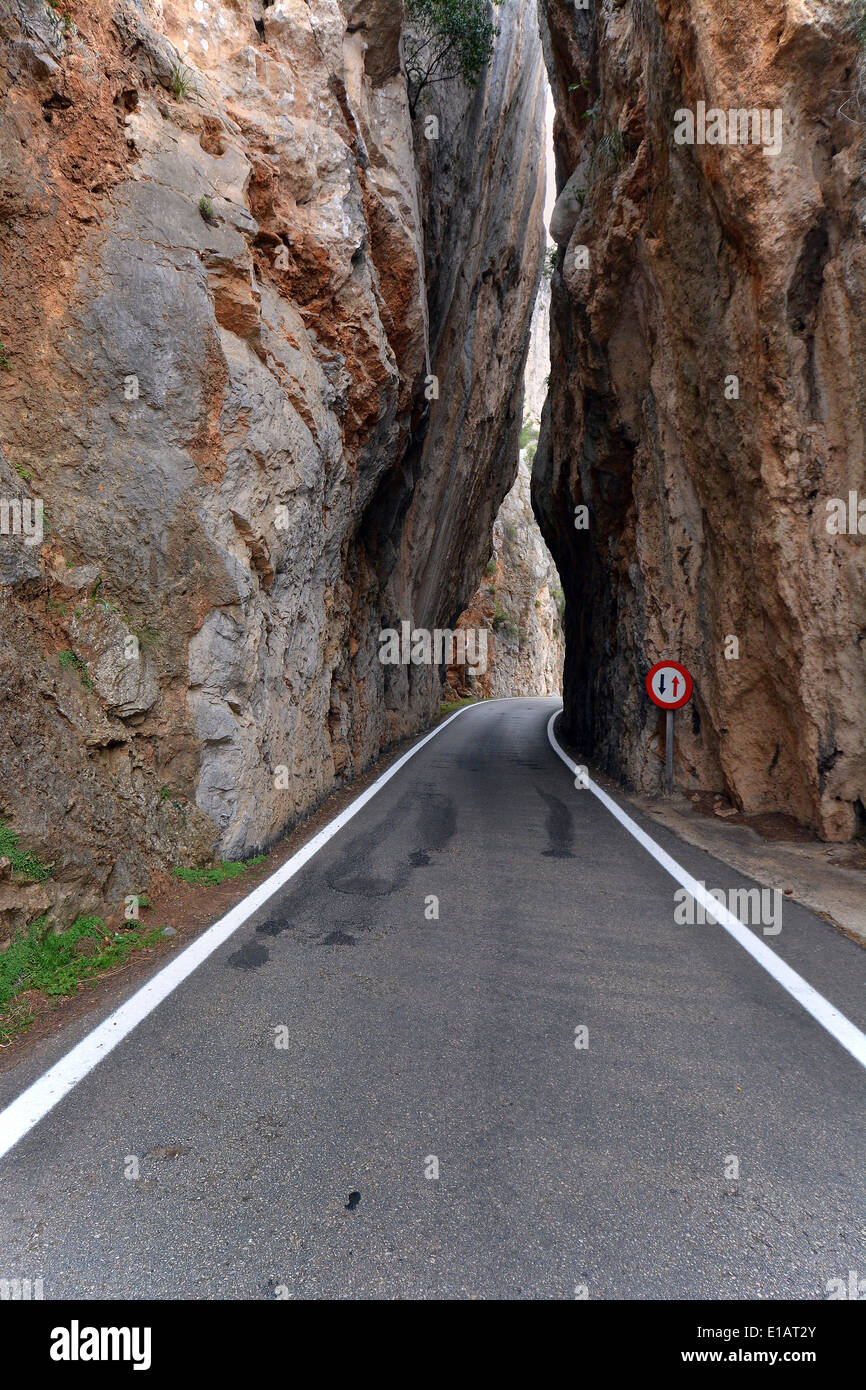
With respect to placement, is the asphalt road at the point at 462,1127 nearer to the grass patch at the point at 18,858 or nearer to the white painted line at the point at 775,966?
the white painted line at the point at 775,966

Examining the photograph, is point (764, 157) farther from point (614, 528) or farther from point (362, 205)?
point (614, 528)

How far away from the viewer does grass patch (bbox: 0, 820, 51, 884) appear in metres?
4.26

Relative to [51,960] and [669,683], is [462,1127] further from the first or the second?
[669,683]

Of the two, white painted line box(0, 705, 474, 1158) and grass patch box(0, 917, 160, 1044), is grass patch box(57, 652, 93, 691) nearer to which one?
grass patch box(0, 917, 160, 1044)

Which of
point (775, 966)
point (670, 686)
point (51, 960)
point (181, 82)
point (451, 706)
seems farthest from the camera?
point (451, 706)

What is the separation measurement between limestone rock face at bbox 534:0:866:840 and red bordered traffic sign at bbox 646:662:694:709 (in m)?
0.33

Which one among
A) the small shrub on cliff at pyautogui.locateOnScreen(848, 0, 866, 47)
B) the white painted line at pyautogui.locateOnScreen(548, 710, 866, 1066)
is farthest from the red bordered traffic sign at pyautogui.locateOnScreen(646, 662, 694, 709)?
the small shrub on cliff at pyautogui.locateOnScreen(848, 0, 866, 47)

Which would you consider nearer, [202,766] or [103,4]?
[202,766]

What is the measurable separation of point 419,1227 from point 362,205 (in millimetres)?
12935

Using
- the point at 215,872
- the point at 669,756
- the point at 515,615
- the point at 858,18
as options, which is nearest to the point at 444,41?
the point at 858,18

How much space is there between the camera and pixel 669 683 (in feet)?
34.2

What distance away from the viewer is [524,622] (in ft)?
160

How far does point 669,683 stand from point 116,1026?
863 cm

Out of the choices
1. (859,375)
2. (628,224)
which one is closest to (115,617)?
(859,375)
